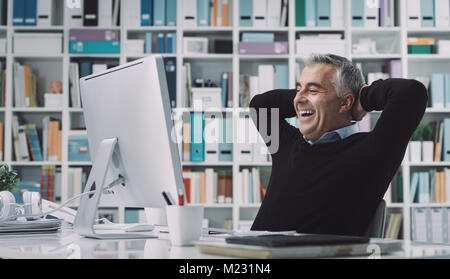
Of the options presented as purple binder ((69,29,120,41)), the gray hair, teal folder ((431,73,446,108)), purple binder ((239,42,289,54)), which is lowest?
the gray hair

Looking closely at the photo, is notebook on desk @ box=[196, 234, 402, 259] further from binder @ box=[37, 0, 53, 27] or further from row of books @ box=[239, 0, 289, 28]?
binder @ box=[37, 0, 53, 27]

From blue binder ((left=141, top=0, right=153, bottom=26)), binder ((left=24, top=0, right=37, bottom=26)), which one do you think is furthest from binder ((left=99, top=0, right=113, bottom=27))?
binder ((left=24, top=0, right=37, bottom=26))

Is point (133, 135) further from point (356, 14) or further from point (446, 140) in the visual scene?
point (446, 140)

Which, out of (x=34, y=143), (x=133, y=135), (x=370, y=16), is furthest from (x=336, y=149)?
(x=34, y=143)

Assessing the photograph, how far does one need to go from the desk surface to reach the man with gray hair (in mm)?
571

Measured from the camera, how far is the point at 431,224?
13.1ft

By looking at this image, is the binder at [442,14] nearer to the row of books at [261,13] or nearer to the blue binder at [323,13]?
the blue binder at [323,13]

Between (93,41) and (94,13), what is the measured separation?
0.21 metres

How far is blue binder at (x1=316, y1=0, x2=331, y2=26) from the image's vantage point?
4094 mm

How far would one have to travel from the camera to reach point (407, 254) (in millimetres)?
949

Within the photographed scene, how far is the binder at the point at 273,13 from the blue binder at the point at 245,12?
131 millimetres

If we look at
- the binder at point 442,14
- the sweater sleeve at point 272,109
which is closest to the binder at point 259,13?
the binder at point 442,14

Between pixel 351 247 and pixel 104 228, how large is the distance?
0.96m
